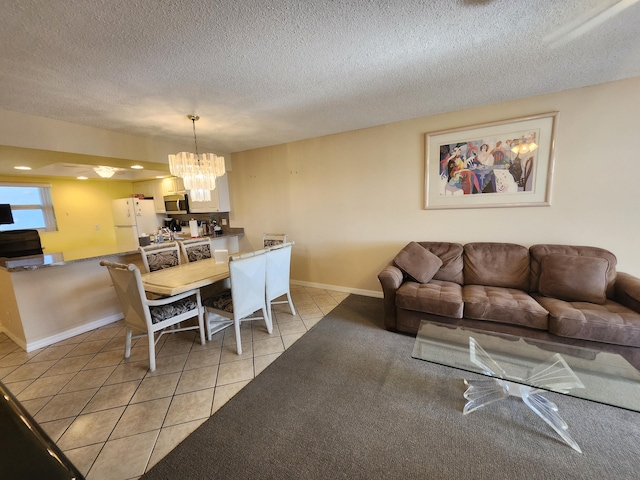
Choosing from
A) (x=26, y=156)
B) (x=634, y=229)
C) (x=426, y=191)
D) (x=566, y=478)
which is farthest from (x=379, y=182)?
(x=26, y=156)

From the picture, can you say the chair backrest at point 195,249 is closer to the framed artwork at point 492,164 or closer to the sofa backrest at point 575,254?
the framed artwork at point 492,164

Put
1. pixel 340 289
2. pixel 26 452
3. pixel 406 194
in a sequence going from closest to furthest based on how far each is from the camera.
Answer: pixel 26 452
pixel 406 194
pixel 340 289

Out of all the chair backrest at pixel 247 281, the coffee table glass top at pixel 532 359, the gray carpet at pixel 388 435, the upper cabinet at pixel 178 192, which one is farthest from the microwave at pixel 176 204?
the coffee table glass top at pixel 532 359

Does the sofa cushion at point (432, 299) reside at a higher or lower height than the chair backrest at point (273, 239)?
lower

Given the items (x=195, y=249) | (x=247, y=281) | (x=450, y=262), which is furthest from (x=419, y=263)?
(x=195, y=249)

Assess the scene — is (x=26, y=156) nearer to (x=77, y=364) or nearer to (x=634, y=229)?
(x=77, y=364)

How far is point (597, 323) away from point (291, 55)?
2947 millimetres

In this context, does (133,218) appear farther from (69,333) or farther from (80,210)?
(69,333)

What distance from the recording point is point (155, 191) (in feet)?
18.4

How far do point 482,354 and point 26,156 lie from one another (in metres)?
4.94

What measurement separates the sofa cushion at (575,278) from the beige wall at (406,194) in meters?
0.42

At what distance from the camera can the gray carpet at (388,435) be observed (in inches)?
51.3

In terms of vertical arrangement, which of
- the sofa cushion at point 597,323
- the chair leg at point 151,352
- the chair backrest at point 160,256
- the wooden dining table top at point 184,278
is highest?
the chair backrest at point 160,256

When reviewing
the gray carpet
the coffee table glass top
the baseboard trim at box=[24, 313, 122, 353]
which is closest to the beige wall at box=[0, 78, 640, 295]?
the coffee table glass top
